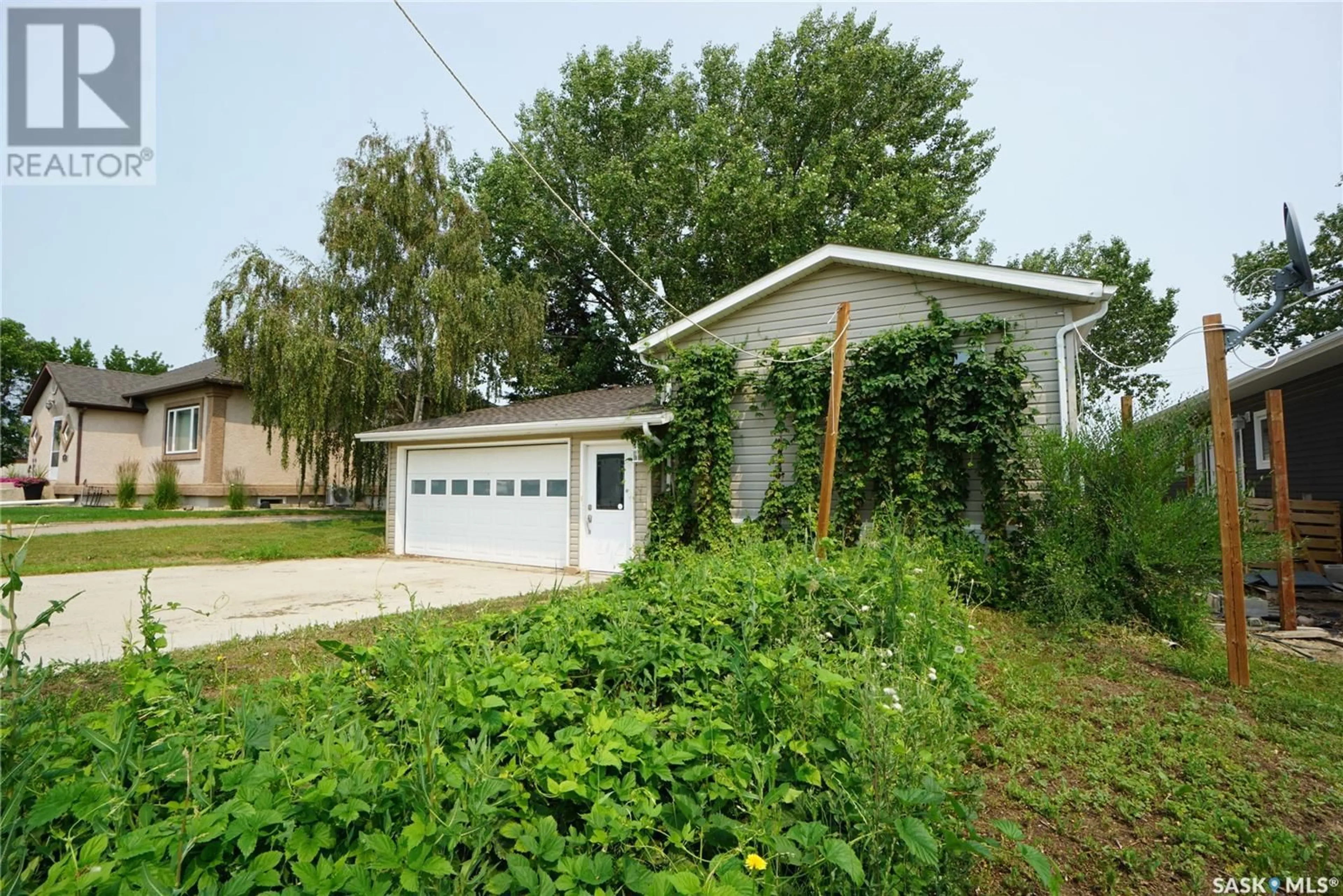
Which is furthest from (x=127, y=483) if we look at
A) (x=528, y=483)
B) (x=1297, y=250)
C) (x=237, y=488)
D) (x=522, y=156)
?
(x=1297, y=250)

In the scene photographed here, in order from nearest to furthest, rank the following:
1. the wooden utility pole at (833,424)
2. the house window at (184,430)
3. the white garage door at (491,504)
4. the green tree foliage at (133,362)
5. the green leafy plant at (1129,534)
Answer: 1. the green leafy plant at (1129,534)
2. the wooden utility pole at (833,424)
3. the white garage door at (491,504)
4. the house window at (184,430)
5. the green tree foliage at (133,362)

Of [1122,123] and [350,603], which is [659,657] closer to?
[350,603]

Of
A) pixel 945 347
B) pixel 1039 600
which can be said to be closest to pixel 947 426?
pixel 945 347

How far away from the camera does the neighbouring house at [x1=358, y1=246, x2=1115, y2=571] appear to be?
7406mm

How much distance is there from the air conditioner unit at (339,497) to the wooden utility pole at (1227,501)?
78.5ft

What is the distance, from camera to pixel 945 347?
760cm

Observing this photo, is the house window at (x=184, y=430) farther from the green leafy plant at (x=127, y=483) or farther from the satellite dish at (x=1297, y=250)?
the satellite dish at (x=1297, y=250)

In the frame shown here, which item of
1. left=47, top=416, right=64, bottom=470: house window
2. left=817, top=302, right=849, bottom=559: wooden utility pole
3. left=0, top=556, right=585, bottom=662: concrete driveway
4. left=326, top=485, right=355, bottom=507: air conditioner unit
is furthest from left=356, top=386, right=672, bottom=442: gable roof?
left=47, top=416, right=64, bottom=470: house window

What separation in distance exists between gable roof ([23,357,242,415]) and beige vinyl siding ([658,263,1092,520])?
1822 cm

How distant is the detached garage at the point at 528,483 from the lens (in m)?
9.62

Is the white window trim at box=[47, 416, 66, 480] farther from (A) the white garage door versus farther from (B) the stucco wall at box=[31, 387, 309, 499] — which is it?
(A) the white garage door

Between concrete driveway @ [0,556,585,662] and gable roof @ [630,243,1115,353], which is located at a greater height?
gable roof @ [630,243,1115,353]

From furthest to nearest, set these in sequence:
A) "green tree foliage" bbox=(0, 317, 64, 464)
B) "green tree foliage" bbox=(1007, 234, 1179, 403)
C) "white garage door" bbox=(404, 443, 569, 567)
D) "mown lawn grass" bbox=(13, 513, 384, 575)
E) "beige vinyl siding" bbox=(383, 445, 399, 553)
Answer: "green tree foliage" bbox=(0, 317, 64, 464) → "green tree foliage" bbox=(1007, 234, 1179, 403) → "beige vinyl siding" bbox=(383, 445, 399, 553) → "white garage door" bbox=(404, 443, 569, 567) → "mown lawn grass" bbox=(13, 513, 384, 575)

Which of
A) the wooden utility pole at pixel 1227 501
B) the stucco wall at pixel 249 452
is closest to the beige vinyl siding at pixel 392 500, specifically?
the stucco wall at pixel 249 452
